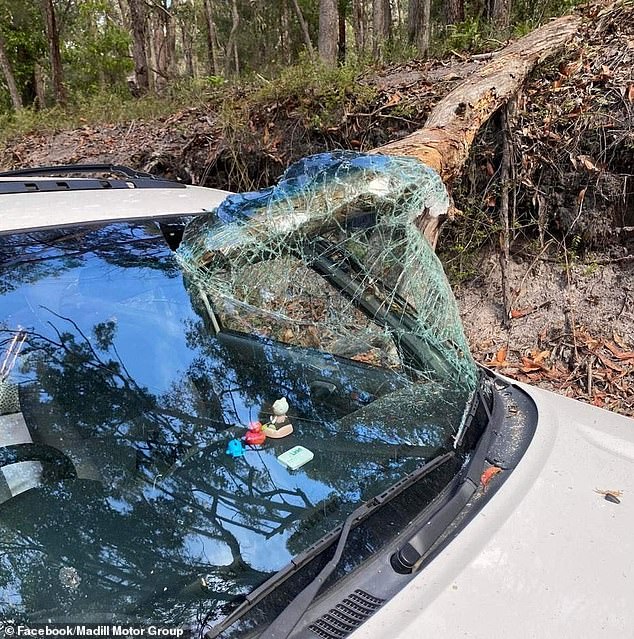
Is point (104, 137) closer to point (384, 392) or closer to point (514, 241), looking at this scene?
point (514, 241)

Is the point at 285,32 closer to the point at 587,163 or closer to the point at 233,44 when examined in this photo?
the point at 233,44

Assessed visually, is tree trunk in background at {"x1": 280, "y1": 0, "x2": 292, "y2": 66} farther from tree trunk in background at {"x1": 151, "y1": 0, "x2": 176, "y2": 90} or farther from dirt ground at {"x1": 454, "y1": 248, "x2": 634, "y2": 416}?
dirt ground at {"x1": 454, "y1": 248, "x2": 634, "y2": 416}

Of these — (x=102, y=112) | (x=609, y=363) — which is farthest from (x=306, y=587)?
(x=102, y=112)

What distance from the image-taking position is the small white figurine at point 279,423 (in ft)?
5.57

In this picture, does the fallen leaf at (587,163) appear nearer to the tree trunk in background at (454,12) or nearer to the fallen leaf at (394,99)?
the fallen leaf at (394,99)

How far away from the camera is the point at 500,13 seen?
6.76m

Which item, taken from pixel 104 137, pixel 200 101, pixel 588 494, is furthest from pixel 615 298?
pixel 104 137

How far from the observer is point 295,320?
6.68ft

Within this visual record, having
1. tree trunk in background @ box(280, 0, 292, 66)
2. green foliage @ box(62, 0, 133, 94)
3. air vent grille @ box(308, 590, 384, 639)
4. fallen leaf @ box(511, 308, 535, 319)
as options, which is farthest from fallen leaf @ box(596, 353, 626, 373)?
green foliage @ box(62, 0, 133, 94)

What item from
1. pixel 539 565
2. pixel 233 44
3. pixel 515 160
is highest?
pixel 233 44

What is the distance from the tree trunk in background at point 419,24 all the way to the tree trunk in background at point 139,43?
19.7 feet

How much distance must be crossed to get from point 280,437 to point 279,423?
0.07m

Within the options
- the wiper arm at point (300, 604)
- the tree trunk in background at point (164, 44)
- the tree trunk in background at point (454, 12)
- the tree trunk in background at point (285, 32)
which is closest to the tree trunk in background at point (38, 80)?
the tree trunk in background at point (164, 44)

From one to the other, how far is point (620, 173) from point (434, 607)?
3.85 metres
